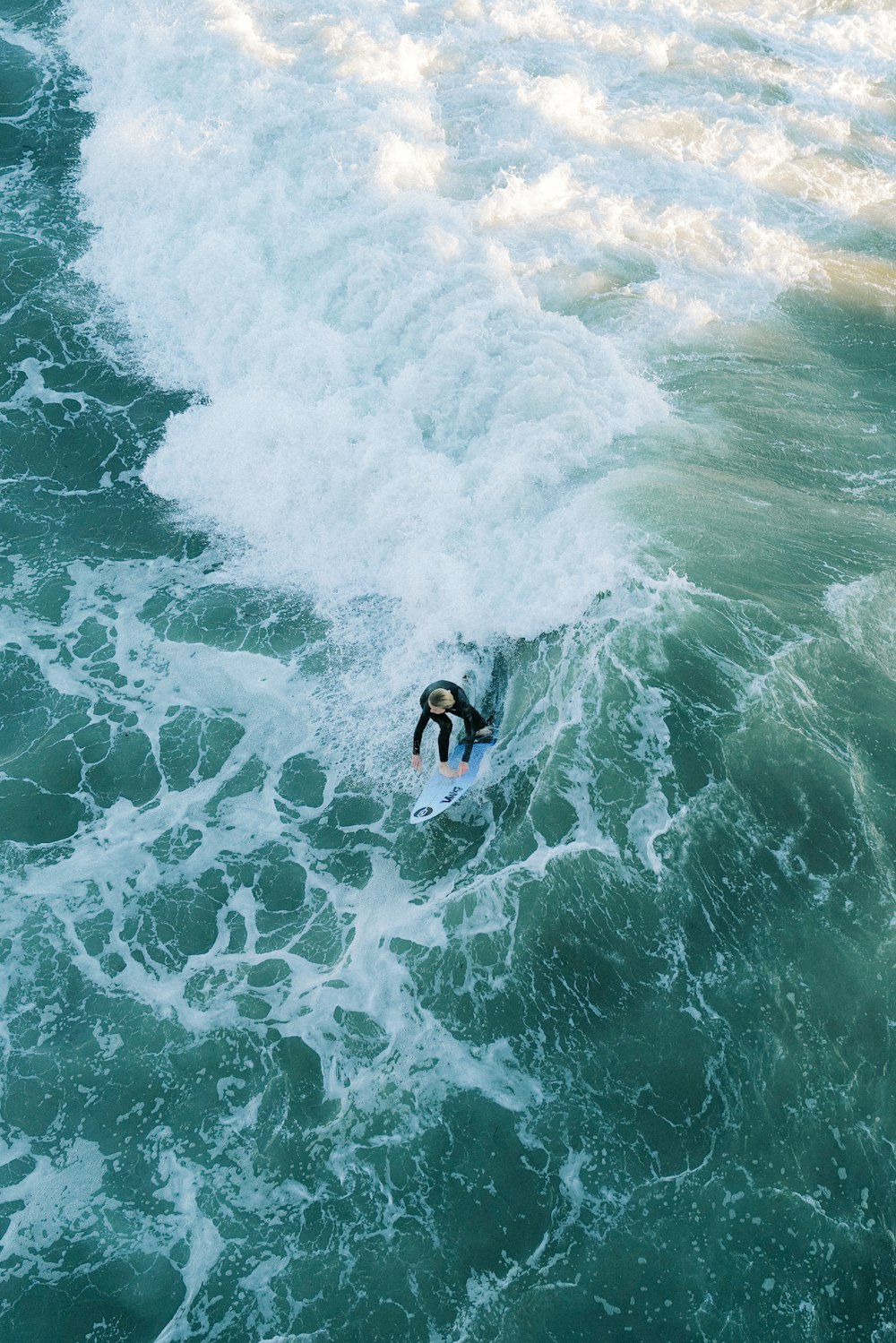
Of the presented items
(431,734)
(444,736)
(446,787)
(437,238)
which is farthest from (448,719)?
(437,238)

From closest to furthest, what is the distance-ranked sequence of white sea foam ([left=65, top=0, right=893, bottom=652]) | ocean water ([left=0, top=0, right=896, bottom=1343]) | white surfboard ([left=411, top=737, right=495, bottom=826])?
ocean water ([left=0, top=0, right=896, bottom=1343])
white surfboard ([left=411, top=737, right=495, bottom=826])
white sea foam ([left=65, top=0, right=893, bottom=652])

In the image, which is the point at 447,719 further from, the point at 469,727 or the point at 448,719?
the point at 469,727

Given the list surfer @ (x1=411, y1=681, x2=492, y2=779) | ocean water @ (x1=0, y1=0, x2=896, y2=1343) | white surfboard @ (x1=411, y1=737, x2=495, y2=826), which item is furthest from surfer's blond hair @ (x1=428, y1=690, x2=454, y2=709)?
ocean water @ (x1=0, y1=0, x2=896, y2=1343)

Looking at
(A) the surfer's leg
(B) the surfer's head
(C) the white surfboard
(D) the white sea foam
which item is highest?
(D) the white sea foam

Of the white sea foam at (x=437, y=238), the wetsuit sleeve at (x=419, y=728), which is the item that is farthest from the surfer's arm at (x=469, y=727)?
the white sea foam at (x=437, y=238)

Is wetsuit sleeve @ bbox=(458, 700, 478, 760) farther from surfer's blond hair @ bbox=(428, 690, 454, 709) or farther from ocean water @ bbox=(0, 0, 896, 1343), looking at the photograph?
ocean water @ bbox=(0, 0, 896, 1343)

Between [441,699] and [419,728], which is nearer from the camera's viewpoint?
[441,699]

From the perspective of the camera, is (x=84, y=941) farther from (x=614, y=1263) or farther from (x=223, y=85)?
(x=223, y=85)

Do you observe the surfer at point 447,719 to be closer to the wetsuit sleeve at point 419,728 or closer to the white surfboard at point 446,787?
the wetsuit sleeve at point 419,728
